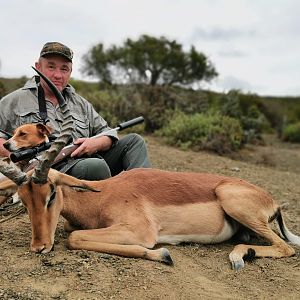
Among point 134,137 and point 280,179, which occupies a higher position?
point 134,137

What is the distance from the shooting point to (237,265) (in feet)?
17.6

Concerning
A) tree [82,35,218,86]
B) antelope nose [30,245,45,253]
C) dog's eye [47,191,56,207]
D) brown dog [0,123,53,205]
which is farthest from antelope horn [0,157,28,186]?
tree [82,35,218,86]

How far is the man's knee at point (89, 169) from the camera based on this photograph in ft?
21.4

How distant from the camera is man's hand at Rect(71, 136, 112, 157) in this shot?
22.0 ft

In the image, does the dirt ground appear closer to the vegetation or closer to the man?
the man

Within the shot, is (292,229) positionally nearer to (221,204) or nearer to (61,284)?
(221,204)

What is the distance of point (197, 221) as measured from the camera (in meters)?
5.92

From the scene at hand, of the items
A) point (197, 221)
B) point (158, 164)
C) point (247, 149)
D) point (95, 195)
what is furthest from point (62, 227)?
point (247, 149)

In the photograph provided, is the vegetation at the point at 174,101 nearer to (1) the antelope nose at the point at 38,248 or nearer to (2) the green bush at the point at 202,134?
(2) the green bush at the point at 202,134

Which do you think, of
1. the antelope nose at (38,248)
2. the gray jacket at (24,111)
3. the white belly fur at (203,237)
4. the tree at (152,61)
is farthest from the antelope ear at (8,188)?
the tree at (152,61)

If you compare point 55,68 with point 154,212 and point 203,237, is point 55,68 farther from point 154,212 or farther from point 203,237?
point 203,237

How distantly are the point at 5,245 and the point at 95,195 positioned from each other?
1.09 m

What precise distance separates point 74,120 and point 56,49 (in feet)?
3.24

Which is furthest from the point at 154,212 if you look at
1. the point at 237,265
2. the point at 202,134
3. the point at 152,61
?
the point at 152,61
